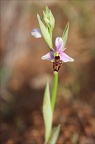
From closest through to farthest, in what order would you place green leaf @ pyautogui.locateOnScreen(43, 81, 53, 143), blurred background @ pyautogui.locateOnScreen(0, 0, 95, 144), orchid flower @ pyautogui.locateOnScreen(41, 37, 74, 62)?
orchid flower @ pyautogui.locateOnScreen(41, 37, 74, 62)
green leaf @ pyautogui.locateOnScreen(43, 81, 53, 143)
blurred background @ pyautogui.locateOnScreen(0, 0, 95, 144)

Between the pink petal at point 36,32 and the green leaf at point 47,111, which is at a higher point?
the pink petal at point 36,32

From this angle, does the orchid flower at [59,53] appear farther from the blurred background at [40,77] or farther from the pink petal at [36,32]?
the blurred background at [40,77]

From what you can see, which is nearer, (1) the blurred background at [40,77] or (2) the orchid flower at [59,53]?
(2) the orchid flower at [59,53]

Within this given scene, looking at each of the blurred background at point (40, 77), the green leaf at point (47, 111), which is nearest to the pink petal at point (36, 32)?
the green leaf at point (47, 111)

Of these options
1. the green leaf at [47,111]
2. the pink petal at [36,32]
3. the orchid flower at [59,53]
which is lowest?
the green leaf at [47,111]

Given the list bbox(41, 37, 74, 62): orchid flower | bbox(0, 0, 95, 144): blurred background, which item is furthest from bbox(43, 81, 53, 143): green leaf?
bbox(0, 0, 95, 144): blurred background

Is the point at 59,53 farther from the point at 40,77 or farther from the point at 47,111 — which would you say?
the point at 40,77

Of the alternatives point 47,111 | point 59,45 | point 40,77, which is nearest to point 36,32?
point 59,45

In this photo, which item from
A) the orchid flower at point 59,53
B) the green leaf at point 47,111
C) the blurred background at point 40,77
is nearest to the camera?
the orchid flower at point 59,53

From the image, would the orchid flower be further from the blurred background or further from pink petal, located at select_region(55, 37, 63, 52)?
the blurred background
